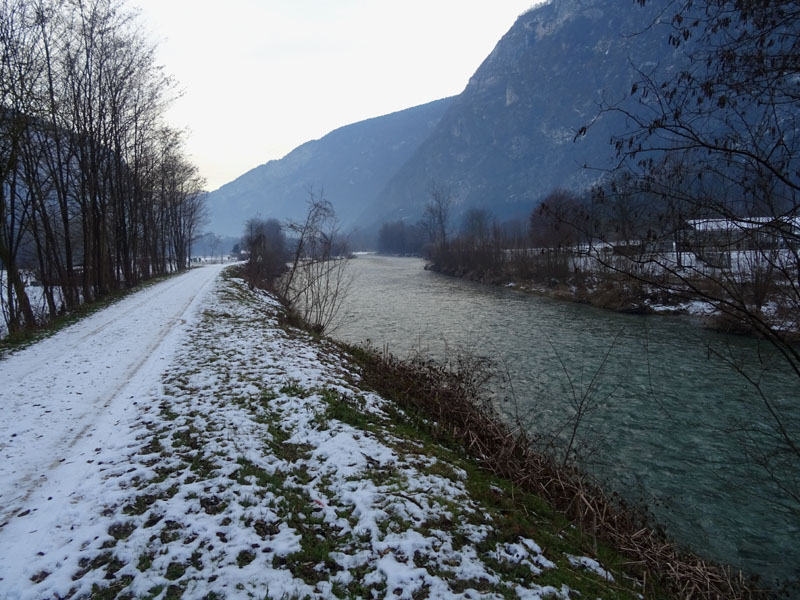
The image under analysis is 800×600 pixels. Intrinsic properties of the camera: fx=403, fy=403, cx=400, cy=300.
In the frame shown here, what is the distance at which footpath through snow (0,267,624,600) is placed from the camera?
3.54 meters

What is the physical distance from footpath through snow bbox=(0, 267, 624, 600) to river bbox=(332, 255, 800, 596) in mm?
3299

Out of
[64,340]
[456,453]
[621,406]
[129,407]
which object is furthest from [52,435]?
[621,406]

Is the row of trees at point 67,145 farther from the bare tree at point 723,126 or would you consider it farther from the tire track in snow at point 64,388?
the bare tree at point 723,126

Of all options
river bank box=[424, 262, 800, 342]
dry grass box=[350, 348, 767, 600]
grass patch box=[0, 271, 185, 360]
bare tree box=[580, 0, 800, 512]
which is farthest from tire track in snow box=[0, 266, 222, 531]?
river bank box=[424, 262, 800, 342]

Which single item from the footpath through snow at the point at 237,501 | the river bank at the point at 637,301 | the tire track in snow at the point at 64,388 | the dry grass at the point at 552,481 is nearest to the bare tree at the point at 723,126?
the dry grass at the point at 552,481

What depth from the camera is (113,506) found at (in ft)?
14.1

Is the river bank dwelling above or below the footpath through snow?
below

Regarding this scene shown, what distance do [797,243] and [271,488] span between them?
6.37 meters

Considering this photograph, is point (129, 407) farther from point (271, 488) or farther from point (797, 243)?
point (797, 243)

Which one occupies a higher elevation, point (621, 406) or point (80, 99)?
point (80, 99)

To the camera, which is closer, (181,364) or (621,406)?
(181,364)

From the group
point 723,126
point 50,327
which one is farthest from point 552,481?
point 50,327

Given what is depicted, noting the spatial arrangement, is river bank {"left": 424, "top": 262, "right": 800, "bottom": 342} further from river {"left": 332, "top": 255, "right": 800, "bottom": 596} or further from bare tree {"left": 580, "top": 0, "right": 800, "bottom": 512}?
bare tree {"left": 580, "top": 0, "right": 800, "bottom": 512}

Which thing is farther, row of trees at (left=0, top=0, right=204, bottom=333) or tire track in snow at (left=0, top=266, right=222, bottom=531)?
row of trees at (left=0, top=0, right=204, bottom=333)
